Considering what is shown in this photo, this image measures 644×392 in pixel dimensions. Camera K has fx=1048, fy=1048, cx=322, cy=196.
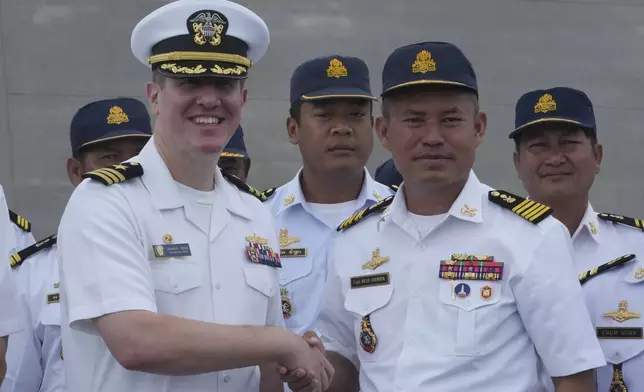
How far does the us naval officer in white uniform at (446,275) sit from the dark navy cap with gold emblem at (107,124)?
53.9 inches

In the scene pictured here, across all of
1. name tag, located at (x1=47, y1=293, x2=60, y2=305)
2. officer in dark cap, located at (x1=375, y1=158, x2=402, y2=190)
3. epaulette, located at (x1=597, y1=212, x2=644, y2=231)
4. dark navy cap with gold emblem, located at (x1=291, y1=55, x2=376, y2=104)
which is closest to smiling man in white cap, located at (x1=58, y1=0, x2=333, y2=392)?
dark navy cap with gold emblem, located at (x1=291, y1=55, x2=376, y2=104)

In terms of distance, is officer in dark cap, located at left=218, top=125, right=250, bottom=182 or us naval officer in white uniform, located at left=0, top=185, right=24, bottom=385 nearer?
us naval officer in white uniform, located at left=0, top=185, right=24, bottom=385

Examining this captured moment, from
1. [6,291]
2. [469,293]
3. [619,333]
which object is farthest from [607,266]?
[6,291]

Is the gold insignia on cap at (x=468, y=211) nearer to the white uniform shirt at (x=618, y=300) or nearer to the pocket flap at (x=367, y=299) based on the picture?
the pocket flap at (x=367, y=299)

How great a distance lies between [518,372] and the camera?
2775 millimetres

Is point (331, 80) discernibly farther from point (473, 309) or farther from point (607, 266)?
point (473, 309)

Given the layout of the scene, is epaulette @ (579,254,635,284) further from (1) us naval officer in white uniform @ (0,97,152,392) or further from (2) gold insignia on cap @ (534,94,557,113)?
(1) us naval officer in white uniform @ (0,97,152,392)

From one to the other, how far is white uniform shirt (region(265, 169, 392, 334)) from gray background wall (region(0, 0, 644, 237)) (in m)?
2.03

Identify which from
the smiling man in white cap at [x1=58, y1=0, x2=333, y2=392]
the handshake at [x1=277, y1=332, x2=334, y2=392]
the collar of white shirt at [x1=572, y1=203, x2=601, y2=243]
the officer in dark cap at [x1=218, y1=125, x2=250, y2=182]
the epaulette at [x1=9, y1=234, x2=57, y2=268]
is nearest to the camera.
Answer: the smiling man in white cap at [x1=58, y1=0, x2=333, y2=392]

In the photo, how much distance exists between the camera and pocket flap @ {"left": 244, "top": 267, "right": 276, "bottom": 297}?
9.04ft

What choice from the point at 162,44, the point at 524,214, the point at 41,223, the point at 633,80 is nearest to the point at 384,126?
the point at 524,214

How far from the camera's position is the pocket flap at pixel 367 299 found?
9.77 feet

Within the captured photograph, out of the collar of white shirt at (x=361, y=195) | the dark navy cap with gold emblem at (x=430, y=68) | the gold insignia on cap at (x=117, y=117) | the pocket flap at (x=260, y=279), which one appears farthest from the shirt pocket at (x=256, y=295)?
the gold insignia on cap at (x=117, y=117)

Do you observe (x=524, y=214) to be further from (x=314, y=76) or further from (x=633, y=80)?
(x=633, y=80)
